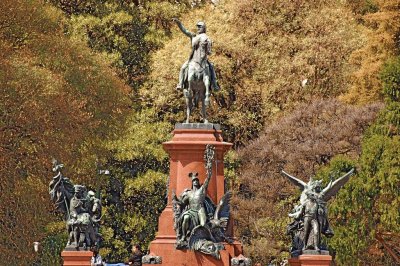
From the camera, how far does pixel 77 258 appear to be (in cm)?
3703

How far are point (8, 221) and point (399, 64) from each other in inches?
501

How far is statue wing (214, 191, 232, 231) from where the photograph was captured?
3447cm

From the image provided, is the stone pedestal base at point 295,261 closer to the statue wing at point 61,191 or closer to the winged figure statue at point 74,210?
the winged figure statue at point 74,210

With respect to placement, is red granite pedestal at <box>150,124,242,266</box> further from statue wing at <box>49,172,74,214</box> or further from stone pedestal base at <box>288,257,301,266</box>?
statue wing at <box>49,172,74,214</box>

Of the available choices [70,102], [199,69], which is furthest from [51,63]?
[199,69]

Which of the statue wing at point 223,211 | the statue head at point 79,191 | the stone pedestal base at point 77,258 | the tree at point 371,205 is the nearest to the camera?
the statue wing at point 223,211

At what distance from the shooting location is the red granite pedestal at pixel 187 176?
34250 mm

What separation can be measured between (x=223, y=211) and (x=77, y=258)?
436 cm

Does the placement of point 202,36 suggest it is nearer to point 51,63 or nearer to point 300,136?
point 51,63

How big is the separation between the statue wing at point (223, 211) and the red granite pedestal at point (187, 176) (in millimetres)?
276

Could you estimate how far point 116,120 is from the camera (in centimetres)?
5203

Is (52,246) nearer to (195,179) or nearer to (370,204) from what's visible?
(370,204)

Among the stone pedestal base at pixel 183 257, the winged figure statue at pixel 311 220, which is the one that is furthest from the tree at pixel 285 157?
the stone pedestal base at pixel 183 257

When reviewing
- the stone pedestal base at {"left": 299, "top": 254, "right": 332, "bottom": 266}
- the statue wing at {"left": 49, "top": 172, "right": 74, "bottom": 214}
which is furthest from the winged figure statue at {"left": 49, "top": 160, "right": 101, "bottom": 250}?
the stone pedestal base at {"left": 299, "top": 254, "right": 332, "bottom": 266}
